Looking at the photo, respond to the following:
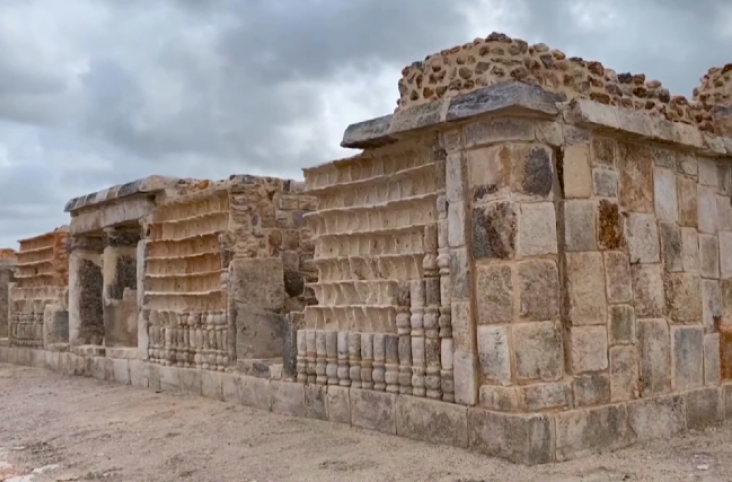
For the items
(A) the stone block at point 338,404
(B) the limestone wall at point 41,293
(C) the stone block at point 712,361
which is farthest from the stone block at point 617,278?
(B) the limestone wall at point 41,293

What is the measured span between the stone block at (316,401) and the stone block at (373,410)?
358mm

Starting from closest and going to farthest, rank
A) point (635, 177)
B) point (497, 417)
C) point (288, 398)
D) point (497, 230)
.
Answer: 1. point (497, 417)
2. point (497, 230)
3. point (635, 177)
4. point (288, 398)

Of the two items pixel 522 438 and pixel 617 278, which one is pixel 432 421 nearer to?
pixel 522 438

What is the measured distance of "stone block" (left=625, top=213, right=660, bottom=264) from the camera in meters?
5.14

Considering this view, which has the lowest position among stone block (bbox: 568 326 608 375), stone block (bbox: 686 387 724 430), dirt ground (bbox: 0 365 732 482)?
dirt ground (bbox: 0 365 732 482)

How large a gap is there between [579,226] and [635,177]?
29.9 inches

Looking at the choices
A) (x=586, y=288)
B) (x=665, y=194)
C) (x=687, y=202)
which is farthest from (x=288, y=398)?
(x=687, y=202)

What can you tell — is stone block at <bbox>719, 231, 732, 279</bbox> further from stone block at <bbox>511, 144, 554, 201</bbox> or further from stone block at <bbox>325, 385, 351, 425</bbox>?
stone block at <bbox>325, 385, 351, 425</bbox>

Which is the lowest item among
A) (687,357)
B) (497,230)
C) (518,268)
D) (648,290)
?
(687,357)

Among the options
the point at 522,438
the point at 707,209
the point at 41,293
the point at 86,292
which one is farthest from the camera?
the point at 41,293

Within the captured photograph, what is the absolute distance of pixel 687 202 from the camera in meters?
5.66

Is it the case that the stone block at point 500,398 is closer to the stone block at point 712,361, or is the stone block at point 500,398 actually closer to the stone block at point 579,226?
the stone block at point 579,226

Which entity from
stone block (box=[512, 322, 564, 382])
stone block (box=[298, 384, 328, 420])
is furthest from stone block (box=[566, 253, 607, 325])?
stone block (box=[298, 384, 328, 420])

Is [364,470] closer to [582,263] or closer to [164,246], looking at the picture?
[582,263]
